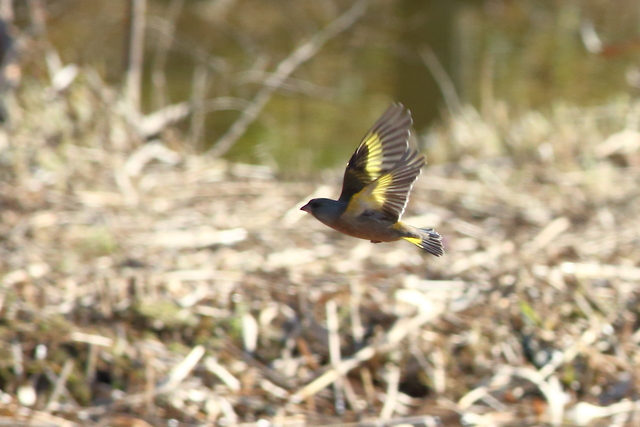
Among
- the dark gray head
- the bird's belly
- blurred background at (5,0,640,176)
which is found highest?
blurred background at (5,0,640,176)

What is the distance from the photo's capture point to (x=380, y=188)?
1707mm

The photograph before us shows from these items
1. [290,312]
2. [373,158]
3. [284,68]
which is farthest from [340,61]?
[373,158]

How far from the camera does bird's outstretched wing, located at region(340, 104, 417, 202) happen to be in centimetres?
164

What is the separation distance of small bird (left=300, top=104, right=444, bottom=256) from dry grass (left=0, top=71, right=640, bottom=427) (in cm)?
175

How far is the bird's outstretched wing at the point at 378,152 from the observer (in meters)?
1.64

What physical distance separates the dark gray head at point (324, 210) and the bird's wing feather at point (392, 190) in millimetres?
28

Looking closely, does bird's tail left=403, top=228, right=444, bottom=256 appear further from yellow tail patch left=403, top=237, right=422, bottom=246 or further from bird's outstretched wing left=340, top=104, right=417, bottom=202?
bird's outstretched wing left=340, top=104, right=417, bottom=202

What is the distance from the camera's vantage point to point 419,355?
11.8 feet

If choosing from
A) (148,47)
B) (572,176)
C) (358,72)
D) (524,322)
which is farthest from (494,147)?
(148,47)

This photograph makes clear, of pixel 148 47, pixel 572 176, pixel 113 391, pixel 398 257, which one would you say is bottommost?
pixel 113 391

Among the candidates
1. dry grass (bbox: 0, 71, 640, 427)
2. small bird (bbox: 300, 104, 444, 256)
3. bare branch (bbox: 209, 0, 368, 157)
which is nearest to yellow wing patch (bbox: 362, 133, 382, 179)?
small bird (bbox: 300, 104, 444, 256)

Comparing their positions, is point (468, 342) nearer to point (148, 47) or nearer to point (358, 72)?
point (358, 72)

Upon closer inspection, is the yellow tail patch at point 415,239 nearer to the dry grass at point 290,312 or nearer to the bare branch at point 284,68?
the dry grass at point 290,312

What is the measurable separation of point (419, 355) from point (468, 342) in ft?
0.74
